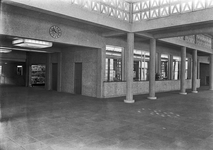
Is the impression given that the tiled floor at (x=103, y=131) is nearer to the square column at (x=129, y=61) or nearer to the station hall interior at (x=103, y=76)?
the station hall interior at (x=103, y=76)

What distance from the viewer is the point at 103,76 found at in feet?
41.9

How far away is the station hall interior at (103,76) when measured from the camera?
5129mm

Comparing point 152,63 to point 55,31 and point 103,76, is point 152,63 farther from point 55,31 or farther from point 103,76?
point 55,31

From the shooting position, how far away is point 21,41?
10461 millimetres

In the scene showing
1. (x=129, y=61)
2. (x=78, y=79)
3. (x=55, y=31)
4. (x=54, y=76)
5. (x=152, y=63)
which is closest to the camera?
(x=55, y=31)

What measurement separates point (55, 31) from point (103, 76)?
446cm

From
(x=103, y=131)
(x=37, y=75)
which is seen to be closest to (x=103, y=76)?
(x=103, y=131)

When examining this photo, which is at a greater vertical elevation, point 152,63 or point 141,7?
point 141,7

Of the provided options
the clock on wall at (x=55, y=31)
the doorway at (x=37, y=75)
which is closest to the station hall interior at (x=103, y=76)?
the clock on wall at (x=55, y=31)

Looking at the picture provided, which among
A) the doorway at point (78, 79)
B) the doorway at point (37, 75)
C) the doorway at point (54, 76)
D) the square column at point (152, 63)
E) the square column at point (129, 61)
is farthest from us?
the doorway at point (37, 75)

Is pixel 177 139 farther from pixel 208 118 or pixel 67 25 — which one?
pixel 67 25

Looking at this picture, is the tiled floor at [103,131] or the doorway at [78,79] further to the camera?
the doorway at [78,79]

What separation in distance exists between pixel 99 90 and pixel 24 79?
1345cm

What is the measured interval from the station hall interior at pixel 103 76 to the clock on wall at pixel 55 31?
0.07 feet
